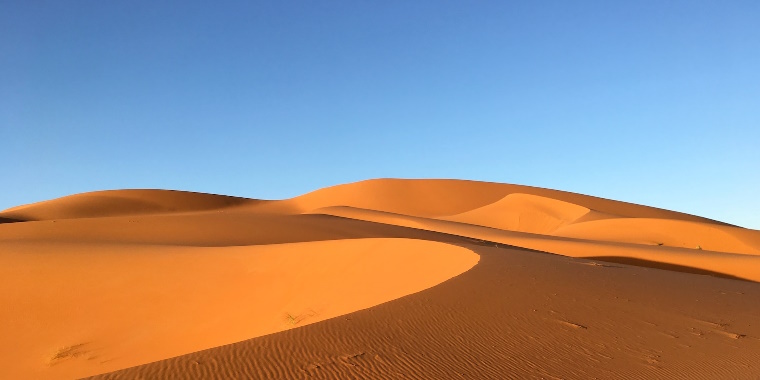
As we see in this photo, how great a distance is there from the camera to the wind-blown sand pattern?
5441 mm

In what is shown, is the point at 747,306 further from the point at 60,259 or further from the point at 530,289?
the point at 60,259

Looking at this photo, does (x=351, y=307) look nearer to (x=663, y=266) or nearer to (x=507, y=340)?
(x=507, y=340)

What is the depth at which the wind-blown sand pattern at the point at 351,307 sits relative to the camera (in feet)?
17.9

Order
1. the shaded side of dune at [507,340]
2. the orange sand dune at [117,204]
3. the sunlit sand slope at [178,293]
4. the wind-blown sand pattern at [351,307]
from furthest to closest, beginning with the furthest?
1. the orange sand dune at [117,204]
2. the sunlit sand slope at [178,293]
3. the wind-blown sand pattern at [351,307]
4. the shaded side of dune at [507,340]

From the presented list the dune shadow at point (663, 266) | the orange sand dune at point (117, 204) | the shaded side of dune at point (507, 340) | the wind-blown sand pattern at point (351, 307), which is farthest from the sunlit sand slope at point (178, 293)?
the orange sand dune at point (117, 204)

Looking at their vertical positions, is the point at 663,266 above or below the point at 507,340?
above

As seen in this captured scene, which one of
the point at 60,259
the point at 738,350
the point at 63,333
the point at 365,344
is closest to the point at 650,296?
the point at 738,350

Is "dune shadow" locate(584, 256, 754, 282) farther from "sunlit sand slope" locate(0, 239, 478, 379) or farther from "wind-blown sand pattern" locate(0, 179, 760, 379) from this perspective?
"sunlit sand slope" locate(0, 239, 478, 379)

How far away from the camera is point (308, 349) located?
534 cm

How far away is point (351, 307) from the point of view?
29.6 feet

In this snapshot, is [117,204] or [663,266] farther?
[117,204]

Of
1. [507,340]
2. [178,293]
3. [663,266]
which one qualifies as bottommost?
[178,293]

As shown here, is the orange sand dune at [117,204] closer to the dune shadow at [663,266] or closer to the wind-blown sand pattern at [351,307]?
the wind-blown sand pattern at [351,307]

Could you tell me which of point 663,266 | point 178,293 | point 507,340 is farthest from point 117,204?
point 507,340
